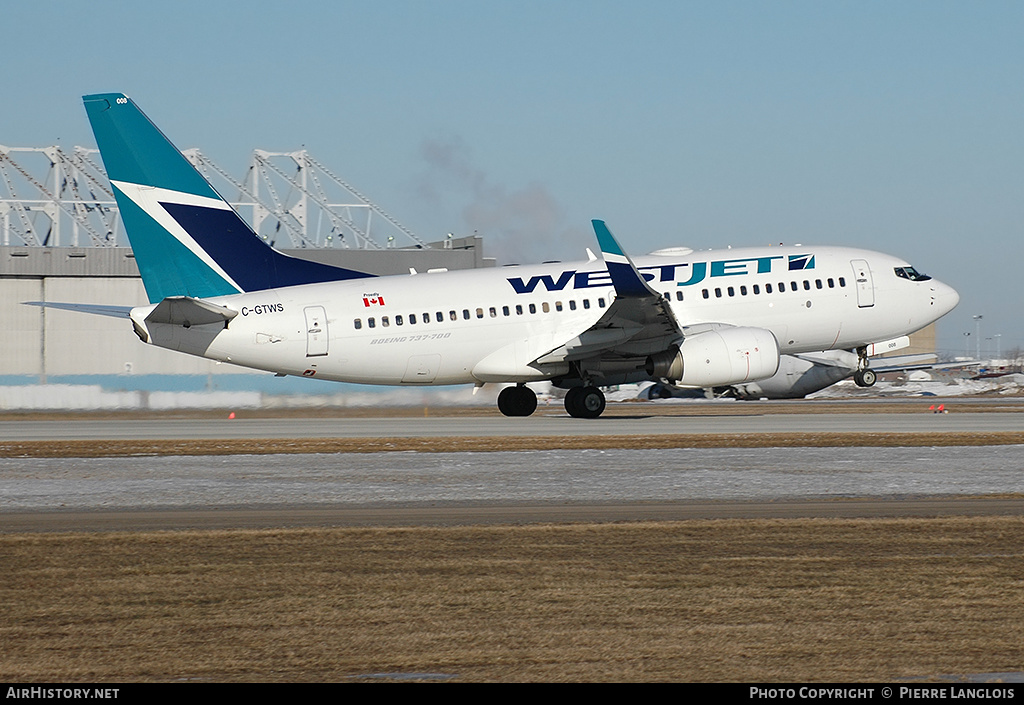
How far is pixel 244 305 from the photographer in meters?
35.0

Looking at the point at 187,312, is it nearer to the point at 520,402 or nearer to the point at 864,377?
the point at 520,402

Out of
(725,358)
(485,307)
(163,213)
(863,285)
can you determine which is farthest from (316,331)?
(863,285)

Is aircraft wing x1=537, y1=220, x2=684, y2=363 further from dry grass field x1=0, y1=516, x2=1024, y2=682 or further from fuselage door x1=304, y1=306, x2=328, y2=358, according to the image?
dry grass field x1=0, y1=516, x2=1024, y2=682

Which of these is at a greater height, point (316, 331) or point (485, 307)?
point (485, 307)

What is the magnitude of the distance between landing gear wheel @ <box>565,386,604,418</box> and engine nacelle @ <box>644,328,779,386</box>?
9.50 ft

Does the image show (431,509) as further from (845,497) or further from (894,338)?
(894,338)

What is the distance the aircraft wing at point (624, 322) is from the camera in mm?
35875

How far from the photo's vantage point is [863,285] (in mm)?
40531

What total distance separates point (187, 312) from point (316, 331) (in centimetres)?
389

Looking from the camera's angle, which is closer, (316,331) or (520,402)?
(316,331)

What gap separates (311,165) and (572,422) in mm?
98957

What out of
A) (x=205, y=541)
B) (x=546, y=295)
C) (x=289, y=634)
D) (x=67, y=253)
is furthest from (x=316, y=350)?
(x=67, y=253)

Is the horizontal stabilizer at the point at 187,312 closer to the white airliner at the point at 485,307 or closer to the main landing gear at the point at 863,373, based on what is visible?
the white airliner at the point at 485,307

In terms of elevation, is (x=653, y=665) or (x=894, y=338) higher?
(x=894, y=338)
